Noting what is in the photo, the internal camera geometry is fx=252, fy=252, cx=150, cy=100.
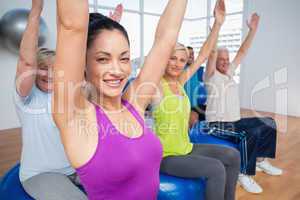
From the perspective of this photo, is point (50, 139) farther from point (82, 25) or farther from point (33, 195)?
point (82, 25)

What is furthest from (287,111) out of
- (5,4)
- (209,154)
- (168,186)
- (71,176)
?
(5,4)

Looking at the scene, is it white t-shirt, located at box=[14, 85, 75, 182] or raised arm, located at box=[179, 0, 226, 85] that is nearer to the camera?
white t-shirt, located at box=[14, 85, 75, 182]

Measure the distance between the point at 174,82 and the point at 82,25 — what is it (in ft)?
3.30

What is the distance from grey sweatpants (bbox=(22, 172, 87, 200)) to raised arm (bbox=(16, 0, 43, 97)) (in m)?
0.36

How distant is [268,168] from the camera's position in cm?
233

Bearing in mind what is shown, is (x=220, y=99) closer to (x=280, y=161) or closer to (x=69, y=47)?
(x=280, y=161)

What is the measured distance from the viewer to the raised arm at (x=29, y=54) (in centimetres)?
93

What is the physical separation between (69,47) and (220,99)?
1.65m

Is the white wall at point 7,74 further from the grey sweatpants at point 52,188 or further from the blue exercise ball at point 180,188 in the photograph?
the blue exercise ball at point 180,188

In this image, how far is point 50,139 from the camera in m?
1.07

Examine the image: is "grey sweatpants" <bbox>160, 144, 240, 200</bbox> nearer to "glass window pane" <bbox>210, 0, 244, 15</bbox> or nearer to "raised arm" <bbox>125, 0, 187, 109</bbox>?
"raised arm" <bbox>125, 0, 187, 109</bbox>

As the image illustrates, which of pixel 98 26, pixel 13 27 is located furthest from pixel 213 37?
pixel 13 27

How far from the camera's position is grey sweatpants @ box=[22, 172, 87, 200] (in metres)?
0.95

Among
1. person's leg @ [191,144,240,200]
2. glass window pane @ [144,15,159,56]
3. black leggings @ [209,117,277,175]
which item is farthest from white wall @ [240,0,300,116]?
person's leg @ [191,144,240,200]
